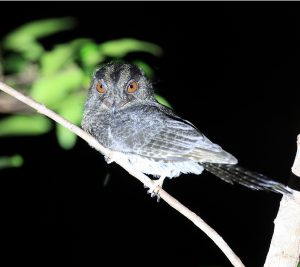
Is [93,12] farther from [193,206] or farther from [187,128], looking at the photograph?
[187,128]

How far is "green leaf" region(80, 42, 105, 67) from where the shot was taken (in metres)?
2.12

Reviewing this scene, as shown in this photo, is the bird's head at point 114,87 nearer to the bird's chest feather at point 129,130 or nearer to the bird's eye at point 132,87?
the bird's eye at point 132,87

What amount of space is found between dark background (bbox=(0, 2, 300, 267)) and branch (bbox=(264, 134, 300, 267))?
9.58 ft

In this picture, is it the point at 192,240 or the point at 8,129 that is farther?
the point at 192,240

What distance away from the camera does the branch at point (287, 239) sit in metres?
1.51

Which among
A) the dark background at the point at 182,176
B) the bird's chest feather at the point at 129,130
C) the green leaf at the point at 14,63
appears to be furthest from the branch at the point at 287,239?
the dark background at the point at 182,176

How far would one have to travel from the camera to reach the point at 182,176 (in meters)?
4.85

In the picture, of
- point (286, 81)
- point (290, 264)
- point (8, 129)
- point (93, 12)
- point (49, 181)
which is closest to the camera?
point (290, 264)

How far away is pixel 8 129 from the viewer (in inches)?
87.9

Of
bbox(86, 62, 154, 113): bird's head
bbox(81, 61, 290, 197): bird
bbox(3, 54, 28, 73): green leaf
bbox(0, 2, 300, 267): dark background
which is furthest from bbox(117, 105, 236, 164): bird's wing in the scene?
bbox(0, 2, 300, 267): dark background

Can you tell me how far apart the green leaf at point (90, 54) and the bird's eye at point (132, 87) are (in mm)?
1020

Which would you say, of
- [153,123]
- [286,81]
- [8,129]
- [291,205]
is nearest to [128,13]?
[286,81]

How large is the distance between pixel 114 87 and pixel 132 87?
6.9 inches

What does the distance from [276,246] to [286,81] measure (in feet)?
14.5
